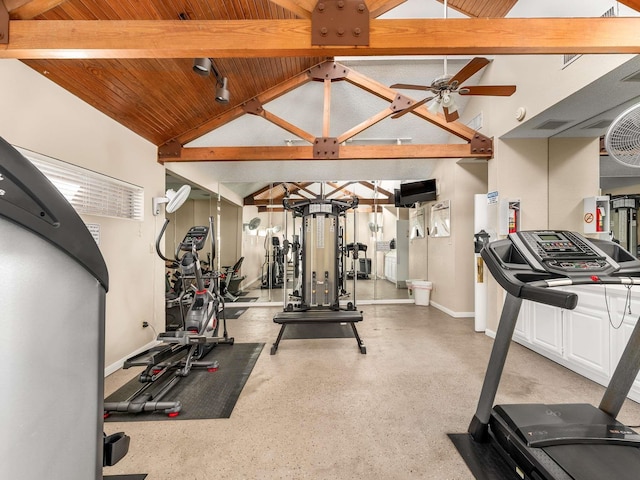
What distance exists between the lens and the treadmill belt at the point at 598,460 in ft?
4.56

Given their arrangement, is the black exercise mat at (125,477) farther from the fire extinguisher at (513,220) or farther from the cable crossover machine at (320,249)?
the fire extinguisher at (513,220)

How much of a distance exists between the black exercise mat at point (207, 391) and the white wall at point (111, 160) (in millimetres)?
781

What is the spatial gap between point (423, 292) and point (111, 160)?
18.1 ft

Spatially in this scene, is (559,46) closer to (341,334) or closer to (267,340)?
(341,334)

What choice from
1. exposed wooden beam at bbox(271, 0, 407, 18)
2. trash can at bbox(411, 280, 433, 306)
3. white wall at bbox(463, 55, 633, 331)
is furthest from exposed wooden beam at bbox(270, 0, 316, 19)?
trash can at bbox(411, 280, 433, 306)

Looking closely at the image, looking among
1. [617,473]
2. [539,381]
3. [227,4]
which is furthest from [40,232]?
[539,381]

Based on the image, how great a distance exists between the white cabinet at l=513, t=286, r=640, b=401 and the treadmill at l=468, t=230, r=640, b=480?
876 millimetres

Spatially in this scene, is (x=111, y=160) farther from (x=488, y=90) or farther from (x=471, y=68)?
(x=488, y=90)

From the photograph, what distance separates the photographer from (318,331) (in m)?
4.34

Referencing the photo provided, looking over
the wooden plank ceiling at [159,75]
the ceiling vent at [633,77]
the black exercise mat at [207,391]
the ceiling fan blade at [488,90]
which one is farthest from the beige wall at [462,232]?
the black exercise mat at [207,391]

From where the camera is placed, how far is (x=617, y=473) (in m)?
1.40

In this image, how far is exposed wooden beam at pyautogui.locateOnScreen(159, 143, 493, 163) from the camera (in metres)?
4.10

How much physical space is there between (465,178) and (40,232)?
5.41 m

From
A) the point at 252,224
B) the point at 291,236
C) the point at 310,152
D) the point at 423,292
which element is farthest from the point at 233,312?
the point at 423,292
